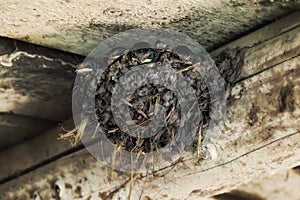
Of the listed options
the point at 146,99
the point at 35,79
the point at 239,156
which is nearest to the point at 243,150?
the point at 239,156

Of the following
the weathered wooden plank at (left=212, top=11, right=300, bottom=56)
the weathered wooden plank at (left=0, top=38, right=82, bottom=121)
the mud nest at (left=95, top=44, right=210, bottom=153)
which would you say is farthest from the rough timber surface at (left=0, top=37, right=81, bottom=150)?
the weathered wooden plank at (left=212, top=11, right=300, bottom=56)

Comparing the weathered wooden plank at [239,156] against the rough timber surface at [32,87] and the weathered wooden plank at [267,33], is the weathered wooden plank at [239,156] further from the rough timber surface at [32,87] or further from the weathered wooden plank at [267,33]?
the rough timber surface at [32,87]

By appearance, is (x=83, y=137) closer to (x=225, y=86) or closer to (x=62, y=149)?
(x=62, y=149)

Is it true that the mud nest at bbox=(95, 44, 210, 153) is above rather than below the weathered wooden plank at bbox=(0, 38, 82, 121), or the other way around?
below

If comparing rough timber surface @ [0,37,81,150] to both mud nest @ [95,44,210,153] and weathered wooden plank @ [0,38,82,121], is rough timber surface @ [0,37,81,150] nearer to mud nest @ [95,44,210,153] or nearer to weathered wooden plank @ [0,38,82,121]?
weathered wooden plank @ [0,38,82,121]

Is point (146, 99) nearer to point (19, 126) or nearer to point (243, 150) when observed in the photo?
point (243, 150)

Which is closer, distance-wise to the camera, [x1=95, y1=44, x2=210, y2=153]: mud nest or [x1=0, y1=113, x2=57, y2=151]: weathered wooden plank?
[x1=95, y1=44, x2=210, y2=153]: mud nest
